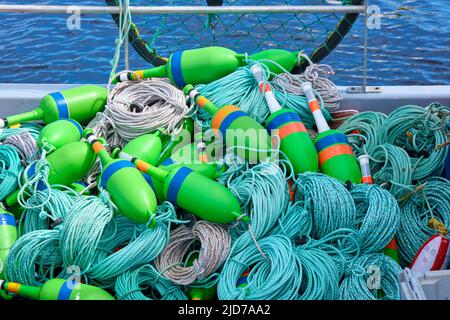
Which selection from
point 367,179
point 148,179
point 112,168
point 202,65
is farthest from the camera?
point 202,65

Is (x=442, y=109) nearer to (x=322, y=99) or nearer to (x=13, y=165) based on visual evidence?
(x=322, y=99)

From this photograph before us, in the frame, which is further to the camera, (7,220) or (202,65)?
(202,65)

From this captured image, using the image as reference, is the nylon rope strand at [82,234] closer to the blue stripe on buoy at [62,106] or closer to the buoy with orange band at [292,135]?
the blue stripe on buoy at [62,106]

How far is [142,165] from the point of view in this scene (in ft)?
11.3

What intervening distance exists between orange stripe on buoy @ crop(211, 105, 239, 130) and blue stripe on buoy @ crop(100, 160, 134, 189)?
0.56m

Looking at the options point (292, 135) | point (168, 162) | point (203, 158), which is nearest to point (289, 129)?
point (292, 135)

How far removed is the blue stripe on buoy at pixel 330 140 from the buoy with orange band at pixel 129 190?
1.00 meters

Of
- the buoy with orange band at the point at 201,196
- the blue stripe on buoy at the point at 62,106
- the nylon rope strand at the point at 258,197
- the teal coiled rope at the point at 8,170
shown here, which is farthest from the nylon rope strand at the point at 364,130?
the teal coiled rope at the point at 8,170

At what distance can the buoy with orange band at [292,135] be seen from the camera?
357 centimetres

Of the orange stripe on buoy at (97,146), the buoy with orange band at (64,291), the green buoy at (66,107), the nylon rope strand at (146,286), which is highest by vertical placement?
the green buoy at (66,107)

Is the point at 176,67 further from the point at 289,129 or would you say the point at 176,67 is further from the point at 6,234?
the point at 6,234

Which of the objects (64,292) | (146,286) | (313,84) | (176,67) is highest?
(176,67)

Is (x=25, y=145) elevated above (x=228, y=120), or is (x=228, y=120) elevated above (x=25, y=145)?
(x=228, y=120)

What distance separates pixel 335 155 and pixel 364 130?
15.5 inches
